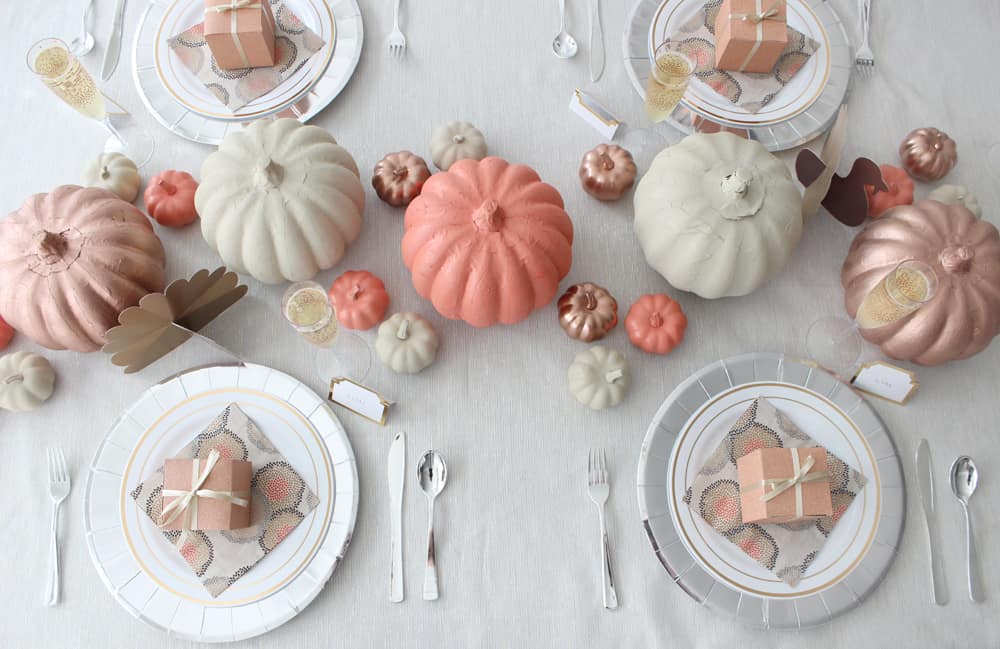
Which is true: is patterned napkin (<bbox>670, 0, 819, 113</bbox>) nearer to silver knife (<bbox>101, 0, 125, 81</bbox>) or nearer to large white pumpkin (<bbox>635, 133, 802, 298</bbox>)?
large white pumpkin (<bbox>635, 133, 802, 298</bbox>)

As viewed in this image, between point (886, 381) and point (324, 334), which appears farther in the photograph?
point (886, 381)

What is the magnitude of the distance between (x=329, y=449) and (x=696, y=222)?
2.58 ft

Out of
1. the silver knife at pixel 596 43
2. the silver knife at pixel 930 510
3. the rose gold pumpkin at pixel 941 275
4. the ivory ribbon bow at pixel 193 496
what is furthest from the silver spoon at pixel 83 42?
the silver knife at pixel 930 510

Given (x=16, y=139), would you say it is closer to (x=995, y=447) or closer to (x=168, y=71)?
(x=168, y=71)

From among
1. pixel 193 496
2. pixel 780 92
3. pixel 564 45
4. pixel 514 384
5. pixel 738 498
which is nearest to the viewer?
pixel 193 496

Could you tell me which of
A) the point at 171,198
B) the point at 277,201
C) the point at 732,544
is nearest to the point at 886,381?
the point at 732,544

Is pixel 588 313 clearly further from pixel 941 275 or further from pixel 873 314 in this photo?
pixel 941 275

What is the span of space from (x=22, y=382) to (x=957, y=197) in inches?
74.2

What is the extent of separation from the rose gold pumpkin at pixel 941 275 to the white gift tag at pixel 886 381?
0.10 feet

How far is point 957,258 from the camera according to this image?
3.57ft

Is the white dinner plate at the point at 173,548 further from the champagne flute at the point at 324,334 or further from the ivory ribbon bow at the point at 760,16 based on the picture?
the ivory ribbon bow at the point at 760,16

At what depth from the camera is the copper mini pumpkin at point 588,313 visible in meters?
1.22

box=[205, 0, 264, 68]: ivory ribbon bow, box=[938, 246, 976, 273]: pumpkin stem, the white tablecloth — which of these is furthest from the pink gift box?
box=[938, 246, 976, 273]: pumpkin stem

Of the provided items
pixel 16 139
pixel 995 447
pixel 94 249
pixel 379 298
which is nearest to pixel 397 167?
pixel 379 298
